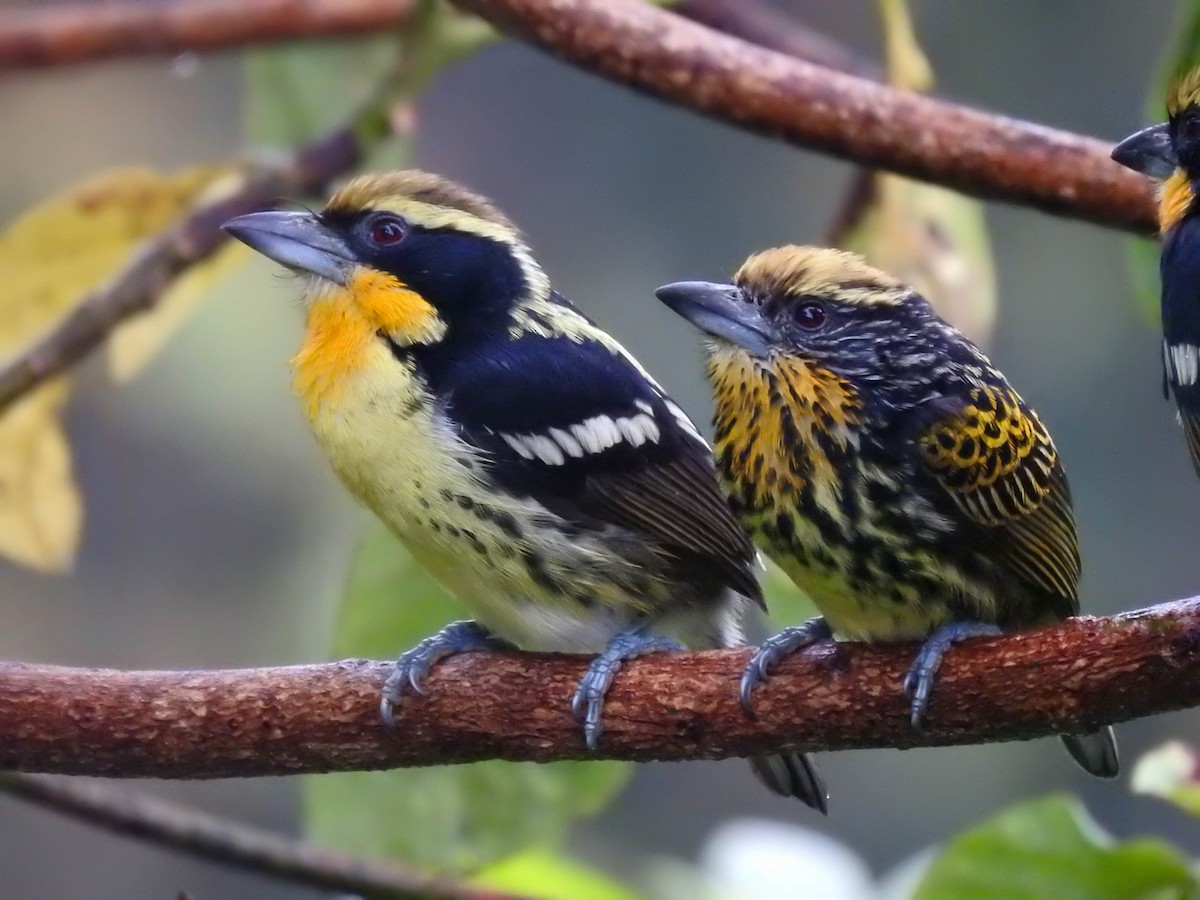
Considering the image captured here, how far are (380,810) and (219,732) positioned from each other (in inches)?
22.5

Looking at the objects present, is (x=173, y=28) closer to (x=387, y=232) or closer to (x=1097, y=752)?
(x=387, y=232)

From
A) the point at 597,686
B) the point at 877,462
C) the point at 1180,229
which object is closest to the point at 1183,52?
the point at 1180,229

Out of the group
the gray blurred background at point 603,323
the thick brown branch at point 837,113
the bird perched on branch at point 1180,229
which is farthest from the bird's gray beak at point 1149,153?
the gray blurred background at point 603,323

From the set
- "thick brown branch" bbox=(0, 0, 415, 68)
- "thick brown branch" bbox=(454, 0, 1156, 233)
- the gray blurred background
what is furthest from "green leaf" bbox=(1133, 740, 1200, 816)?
the gray blurred background

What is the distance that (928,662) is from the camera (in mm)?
1525

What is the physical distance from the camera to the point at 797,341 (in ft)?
5.78

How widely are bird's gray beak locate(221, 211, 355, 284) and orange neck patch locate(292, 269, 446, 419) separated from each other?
0.08 ft

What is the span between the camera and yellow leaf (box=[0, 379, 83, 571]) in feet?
7.70

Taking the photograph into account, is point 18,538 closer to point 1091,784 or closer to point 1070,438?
point 1070,438

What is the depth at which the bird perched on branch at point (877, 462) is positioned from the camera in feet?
5.48

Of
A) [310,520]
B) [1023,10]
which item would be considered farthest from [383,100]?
[1023,10]

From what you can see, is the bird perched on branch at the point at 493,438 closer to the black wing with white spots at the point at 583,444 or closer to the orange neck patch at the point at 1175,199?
the black wing with white spots at the point at 583,444

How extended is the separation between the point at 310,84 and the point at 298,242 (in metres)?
1.18

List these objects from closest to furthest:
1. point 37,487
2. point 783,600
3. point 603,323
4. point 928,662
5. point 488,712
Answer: point 928,662
point 488,712
point 783,600
point 37,487
point 603,323
